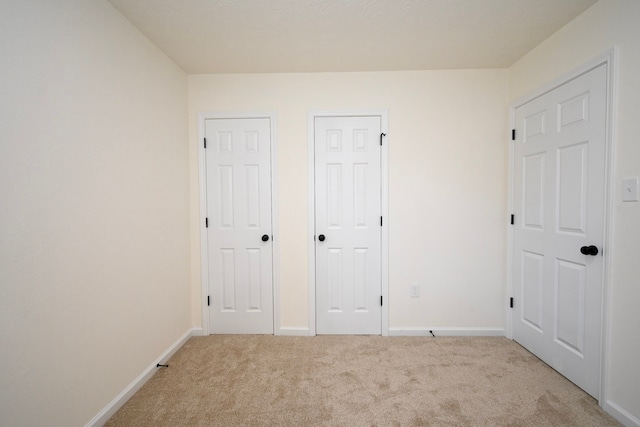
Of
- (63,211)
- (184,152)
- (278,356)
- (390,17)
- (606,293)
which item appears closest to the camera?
(63,211)

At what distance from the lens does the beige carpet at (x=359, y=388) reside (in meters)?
1.53

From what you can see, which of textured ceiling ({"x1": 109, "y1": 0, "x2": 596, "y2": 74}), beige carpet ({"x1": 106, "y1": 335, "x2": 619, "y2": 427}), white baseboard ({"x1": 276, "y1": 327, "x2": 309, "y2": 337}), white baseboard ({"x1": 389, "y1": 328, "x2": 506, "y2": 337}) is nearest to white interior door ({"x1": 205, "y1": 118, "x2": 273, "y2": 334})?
white baseboard ({"x1": 276, "y1": 327, "x2": 309, "y2": 337})

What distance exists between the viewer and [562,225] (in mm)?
1874

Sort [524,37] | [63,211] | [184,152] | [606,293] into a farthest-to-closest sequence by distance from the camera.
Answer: [184,152] < [524,37] < [606,293] < [63,211]

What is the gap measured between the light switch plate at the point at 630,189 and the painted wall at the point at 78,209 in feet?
10.3

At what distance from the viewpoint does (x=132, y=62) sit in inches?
71.4

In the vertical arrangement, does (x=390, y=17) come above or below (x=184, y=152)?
above

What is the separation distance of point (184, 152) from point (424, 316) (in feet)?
9.56

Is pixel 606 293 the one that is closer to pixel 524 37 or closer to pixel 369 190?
pixel 369 190

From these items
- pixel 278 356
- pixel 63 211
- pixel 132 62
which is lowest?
pixel 278 356

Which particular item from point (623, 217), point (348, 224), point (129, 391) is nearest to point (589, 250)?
point (623, 217)

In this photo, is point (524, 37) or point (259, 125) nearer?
point (524, 37)

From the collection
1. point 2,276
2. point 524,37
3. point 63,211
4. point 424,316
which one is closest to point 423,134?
point 524,37

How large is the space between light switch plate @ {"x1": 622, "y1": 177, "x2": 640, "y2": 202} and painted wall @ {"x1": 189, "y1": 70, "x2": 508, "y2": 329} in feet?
3.25
